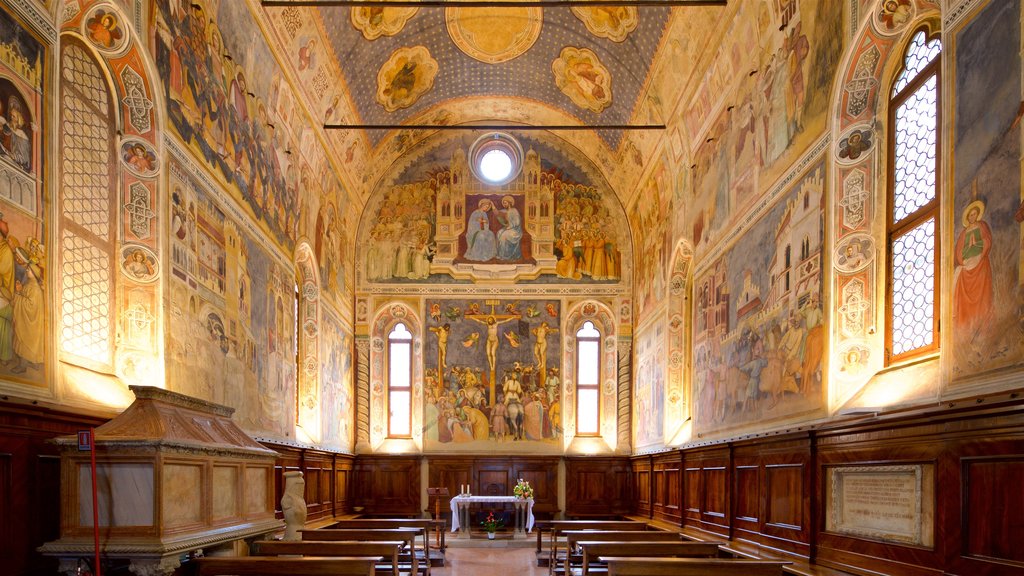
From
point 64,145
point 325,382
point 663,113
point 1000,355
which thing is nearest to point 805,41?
point 1000,355

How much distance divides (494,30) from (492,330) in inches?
364

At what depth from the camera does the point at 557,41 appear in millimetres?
20484

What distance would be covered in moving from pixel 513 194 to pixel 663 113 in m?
7.82

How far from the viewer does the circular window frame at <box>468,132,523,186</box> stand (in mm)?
25688

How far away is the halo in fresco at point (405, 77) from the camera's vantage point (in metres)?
20.4

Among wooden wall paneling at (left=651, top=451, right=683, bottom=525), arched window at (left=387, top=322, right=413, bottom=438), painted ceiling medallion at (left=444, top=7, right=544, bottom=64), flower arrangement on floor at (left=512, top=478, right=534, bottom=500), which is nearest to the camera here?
wooden wall paneling at (left=651, top=451, right=683, bottom=525)

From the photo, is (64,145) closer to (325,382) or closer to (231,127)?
(231,127)

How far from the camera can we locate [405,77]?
2136cm

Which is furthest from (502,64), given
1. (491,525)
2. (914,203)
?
(914,203)

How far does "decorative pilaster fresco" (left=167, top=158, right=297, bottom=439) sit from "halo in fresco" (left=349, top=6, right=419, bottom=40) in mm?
5714

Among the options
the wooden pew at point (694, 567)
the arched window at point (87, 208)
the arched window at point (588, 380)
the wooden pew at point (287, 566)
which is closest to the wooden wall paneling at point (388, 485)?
the arched window at point (588, 380)

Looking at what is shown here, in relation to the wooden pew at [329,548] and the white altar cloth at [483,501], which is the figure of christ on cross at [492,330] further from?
the wooden pew at [329,548]

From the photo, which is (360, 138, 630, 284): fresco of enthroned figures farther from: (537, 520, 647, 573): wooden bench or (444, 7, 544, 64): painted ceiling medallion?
(537, 520, 647, 573): wooden bench

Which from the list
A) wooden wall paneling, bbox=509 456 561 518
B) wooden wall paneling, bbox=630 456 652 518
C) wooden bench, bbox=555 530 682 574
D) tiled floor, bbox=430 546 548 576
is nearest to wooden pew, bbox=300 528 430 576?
tiled floor, bbox=430 546 548 576
